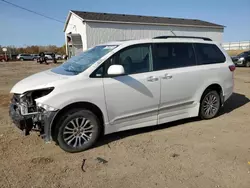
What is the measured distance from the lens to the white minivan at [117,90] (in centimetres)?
374

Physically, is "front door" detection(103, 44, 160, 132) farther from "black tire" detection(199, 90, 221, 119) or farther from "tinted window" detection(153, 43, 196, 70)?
"black tire" detection(199, 90, 221, 119)

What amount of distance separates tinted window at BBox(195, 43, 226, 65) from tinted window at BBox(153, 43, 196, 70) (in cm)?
20

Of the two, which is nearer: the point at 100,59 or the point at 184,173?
the point at 184,173

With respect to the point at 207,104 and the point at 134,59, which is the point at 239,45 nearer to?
the point at 207,104

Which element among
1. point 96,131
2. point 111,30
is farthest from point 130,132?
point 111,30

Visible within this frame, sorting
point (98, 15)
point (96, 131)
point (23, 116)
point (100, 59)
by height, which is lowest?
point (96, 131)

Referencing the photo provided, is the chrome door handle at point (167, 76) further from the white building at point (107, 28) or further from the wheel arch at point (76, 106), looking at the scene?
the white building at point (107, 28)

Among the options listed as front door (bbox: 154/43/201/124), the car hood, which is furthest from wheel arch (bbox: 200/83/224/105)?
the car hood

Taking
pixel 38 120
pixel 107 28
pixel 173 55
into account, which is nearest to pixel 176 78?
pixel 173 55

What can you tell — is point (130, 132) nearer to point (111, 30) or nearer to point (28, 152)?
point (28, 152)

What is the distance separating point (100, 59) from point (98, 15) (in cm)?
2310

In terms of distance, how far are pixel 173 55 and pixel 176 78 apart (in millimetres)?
501

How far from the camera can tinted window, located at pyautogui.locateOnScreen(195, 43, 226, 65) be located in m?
5.28

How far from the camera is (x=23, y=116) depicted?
3645 mm
